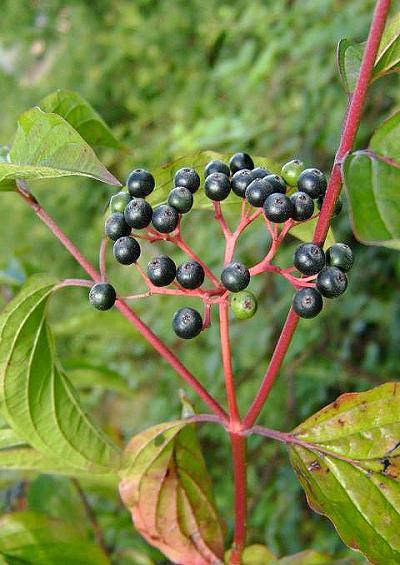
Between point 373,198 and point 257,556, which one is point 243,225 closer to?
point 373,198

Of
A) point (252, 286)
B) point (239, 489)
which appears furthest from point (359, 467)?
point (252, 286)

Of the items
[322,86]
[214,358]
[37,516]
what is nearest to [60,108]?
[37,516]

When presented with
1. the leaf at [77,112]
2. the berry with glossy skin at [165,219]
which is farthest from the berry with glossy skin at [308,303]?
the leaf at [77,112]

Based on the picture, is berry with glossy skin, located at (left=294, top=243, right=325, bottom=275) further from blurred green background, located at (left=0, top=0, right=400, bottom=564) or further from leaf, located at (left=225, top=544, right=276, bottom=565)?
blurred green background, located at (left=0, top=0, right=400, bottom=564)

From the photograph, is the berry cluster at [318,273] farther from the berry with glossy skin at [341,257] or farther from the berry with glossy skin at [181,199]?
the berry with glossy skin at [181,199]

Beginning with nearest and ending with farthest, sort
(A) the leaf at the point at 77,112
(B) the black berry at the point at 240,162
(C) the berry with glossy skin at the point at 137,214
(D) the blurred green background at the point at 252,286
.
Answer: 1. (C) the berry with glossy skin at the point at 137,214
2. (B) the black berry at the point at 240,162
3. (A) the leaf at the point at 77,112
4. (D) the blurred green background at the point at 252,286

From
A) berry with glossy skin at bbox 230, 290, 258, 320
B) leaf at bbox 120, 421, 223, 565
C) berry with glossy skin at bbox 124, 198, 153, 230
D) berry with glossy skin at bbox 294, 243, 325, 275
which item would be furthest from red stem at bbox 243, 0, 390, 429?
leaf at bbox 120, 421, 223, 565
